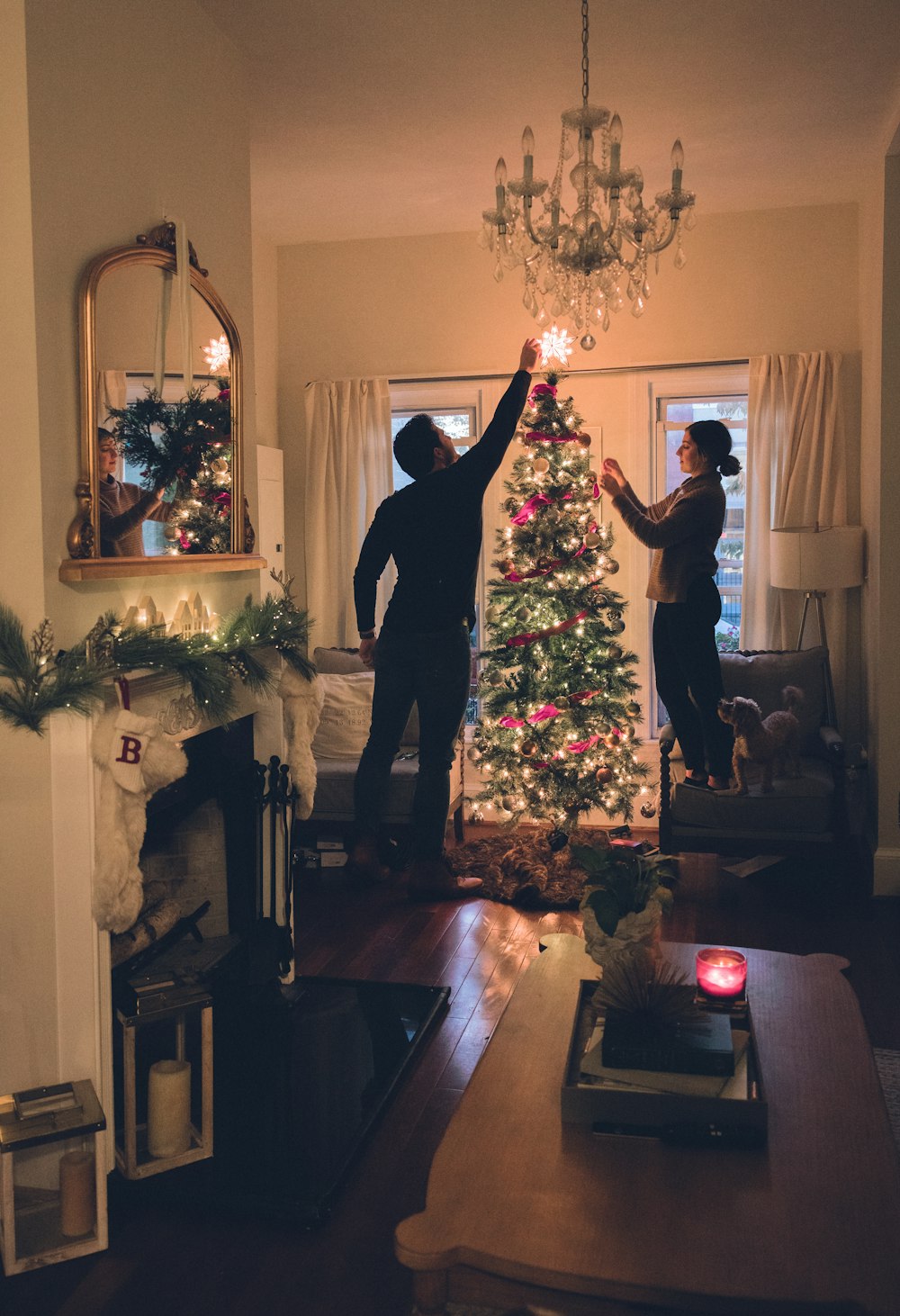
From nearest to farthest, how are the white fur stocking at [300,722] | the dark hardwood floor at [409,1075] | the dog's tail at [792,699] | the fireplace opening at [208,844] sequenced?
the dark hardwood floor at [409,1075] → the fireplace opening at [208,844] → the white fur stocking at [300,722] → the dog's tail at [792,699]

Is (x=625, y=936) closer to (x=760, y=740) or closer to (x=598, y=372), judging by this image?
(x=760, y=740)

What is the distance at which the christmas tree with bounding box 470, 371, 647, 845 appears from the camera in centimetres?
510

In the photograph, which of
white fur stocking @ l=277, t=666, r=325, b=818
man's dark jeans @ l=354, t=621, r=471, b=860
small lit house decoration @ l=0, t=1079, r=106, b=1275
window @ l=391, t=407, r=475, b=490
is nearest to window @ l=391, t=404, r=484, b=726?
window @ l=391, t=407, r=475, b=490

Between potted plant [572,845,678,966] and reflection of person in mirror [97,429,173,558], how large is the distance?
1318mm

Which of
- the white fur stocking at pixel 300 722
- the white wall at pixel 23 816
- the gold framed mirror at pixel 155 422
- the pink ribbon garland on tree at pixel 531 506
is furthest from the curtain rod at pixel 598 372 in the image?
the white wall at pixel 23 816

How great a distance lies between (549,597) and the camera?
202 inches

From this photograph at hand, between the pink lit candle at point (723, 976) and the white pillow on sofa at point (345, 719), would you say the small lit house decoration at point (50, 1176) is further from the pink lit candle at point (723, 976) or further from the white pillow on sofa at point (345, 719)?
the white pillow on sofa at point (345, 719)

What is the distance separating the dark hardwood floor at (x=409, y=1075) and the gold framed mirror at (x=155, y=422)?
1491 millimetres

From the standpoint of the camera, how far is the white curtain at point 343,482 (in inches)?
242

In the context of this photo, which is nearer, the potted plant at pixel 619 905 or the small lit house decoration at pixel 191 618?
the potted plant at pixel 619 905

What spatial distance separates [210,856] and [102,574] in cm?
122

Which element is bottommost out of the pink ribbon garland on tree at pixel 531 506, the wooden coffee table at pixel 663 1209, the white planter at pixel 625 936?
the wooden coffee table at pixel 663 1209

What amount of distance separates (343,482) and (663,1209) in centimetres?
489

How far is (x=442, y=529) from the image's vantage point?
13.9 ft
